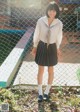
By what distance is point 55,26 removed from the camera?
5418 mm

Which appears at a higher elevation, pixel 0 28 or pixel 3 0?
pixel 3 0

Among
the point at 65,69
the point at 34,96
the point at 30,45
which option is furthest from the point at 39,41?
the point at 30,45

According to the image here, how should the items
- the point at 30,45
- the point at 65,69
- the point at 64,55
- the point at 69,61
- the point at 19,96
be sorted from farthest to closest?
1. the point at 30,45
2. the point at 64,55
3. the point at 69,61
4. the point at 65,69
5. the point at 19,96

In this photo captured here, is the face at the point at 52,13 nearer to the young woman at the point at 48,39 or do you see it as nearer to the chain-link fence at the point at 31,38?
the young woman at the point at 48,39

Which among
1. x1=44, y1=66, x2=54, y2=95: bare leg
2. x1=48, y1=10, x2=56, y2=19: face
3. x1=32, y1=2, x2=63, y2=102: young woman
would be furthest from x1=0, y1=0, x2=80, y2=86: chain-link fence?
x1=48, y1=10, x2=56, y2=19: face

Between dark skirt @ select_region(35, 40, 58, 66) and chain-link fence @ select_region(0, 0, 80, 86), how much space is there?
98 cm

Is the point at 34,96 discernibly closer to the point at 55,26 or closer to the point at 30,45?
the point at 55,26

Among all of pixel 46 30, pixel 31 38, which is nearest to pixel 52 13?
pixel 46 30

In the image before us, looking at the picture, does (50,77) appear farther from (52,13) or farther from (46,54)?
(52,13)

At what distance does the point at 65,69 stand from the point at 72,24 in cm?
501

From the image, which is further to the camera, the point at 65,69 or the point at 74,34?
the point at 74,34

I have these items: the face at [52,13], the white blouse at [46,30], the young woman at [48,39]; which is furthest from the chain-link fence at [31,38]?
the face at [52,13]

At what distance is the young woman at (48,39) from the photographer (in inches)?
211

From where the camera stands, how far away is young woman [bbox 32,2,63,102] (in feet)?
17.6
